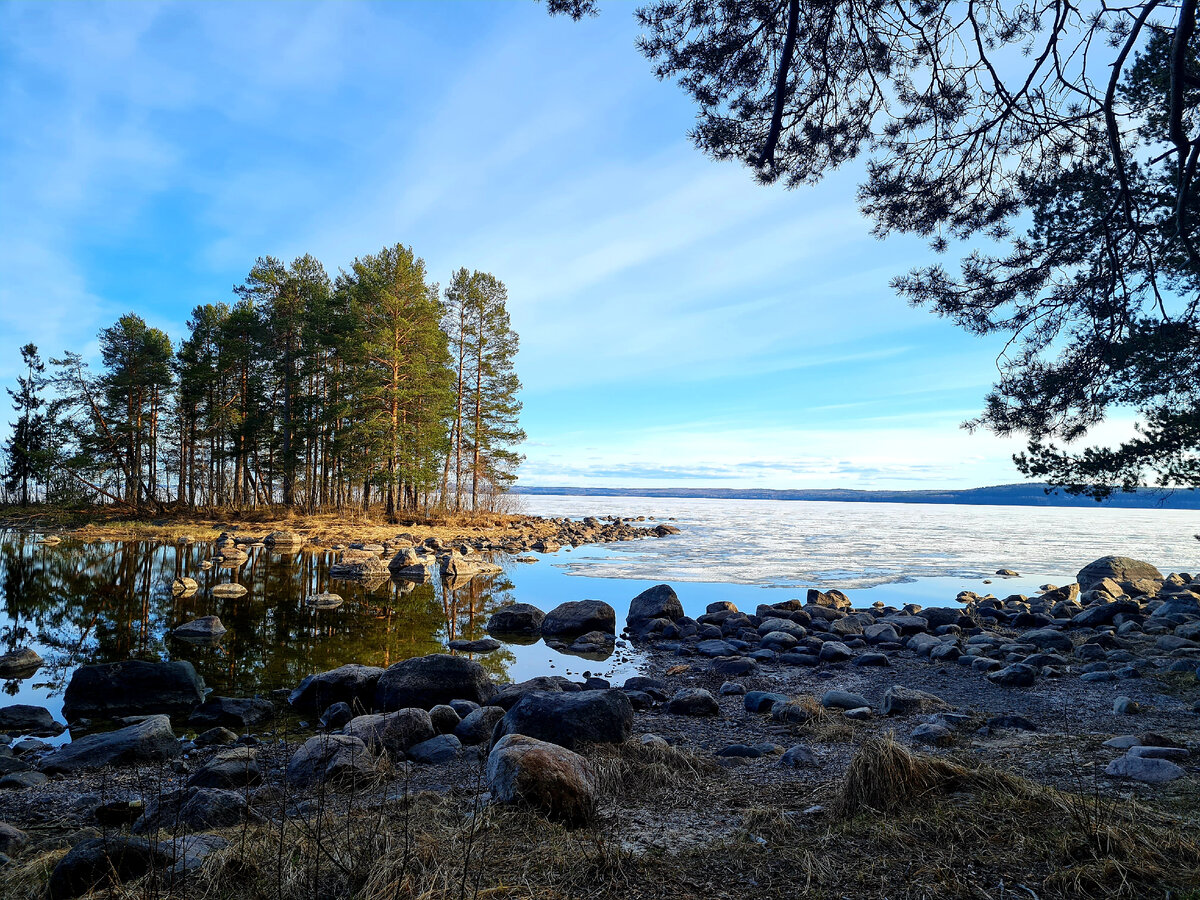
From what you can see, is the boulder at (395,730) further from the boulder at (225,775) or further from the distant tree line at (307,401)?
the distant tree line at (307,401)

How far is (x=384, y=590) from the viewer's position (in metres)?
17.4

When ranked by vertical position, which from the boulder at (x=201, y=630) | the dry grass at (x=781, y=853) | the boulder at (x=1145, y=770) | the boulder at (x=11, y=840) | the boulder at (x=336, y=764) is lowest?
the boulder at (x=201, y=630)

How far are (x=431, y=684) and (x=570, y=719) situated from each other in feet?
9.50

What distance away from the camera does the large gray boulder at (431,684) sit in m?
7.77

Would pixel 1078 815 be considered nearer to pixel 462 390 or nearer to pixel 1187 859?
pixel 1187 859

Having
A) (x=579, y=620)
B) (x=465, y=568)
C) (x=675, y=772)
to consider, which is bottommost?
(x=579, y=620)

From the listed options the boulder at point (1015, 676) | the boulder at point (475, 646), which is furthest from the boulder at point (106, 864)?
the boulder at point (1015, 676)

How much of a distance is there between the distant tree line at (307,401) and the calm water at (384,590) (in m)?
7.68

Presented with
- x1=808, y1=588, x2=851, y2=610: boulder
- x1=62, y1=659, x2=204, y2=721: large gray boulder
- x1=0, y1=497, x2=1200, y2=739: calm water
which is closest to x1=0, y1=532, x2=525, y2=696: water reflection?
x1=0, y1=497, x2=1200, y2=739: calm water

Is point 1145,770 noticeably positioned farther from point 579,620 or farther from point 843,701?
point 579,620

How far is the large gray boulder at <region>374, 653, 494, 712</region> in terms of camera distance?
7.77 metres

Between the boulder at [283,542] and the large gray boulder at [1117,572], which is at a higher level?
the boulder at [283,542]

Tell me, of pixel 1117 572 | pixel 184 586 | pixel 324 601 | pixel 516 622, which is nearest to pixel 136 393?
pixel 184 586

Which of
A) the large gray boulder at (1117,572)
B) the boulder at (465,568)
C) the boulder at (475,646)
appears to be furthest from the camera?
the boulder at (465,568)
